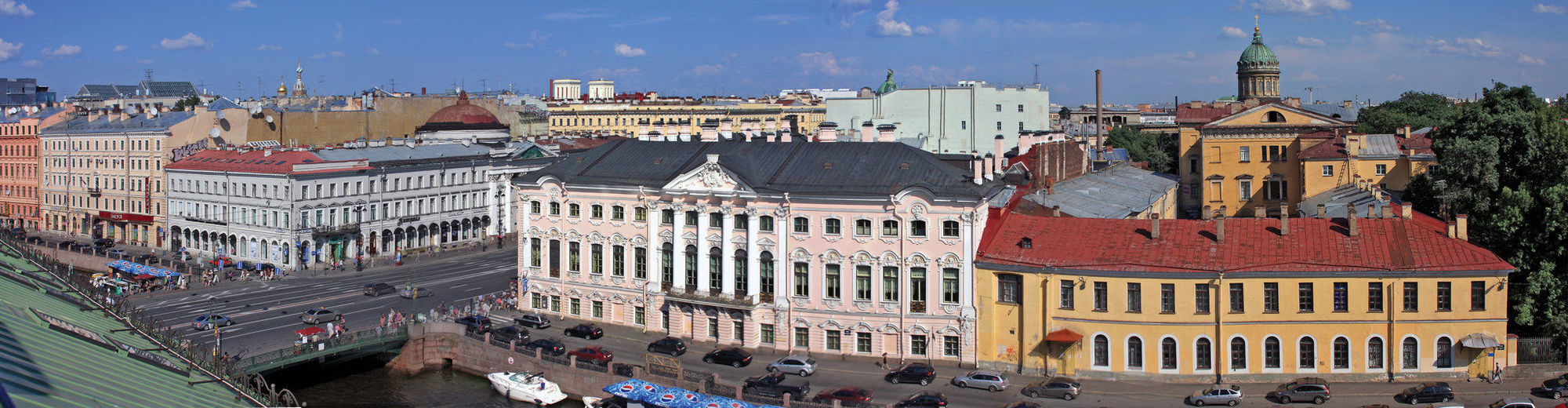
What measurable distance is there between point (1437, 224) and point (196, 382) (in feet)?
160

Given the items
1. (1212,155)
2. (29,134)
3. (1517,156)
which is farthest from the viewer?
(29,134)

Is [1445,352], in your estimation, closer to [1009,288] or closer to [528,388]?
[1009,288]

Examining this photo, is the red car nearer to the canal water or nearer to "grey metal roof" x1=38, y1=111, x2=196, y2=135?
the canal water

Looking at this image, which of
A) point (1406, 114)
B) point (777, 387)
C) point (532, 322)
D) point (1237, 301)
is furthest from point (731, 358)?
point (1406, 114)

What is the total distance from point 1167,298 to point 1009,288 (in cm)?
651

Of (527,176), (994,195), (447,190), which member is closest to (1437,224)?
(994,195)

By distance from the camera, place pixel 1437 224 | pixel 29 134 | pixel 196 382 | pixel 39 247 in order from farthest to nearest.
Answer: pixel 29 134, pixel 39 247, pixel 1437 224, pixel 196 382

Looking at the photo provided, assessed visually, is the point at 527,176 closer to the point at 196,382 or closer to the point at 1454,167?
the point at 196,382

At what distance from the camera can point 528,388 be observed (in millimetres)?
54875

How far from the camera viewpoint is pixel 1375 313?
166 feet

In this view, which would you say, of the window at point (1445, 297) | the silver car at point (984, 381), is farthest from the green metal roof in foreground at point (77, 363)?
the window at point (1445, 297)

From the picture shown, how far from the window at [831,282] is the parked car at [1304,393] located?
1888cm

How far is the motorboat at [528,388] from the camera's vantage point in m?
54.7

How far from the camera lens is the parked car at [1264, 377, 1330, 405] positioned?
4762 cm
